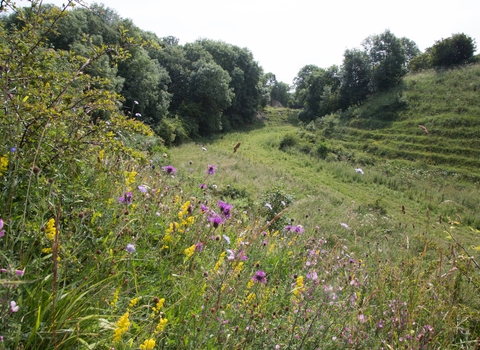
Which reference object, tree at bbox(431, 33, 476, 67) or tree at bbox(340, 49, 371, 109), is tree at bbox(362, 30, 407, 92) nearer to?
tree at bbox(340, 49, 371, 109)

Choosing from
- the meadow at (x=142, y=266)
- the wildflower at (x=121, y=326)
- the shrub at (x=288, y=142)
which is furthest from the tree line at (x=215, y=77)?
the wildflower at (x=121, y=326)

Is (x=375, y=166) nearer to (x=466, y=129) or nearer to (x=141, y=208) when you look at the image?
(x=466, y=129)

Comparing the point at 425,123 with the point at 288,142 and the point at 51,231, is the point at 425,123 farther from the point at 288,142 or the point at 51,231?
the point at 51,231

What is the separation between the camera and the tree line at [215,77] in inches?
891

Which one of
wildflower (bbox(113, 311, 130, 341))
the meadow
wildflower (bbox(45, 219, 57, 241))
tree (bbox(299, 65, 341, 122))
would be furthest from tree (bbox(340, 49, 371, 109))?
wildflower (bbox(113, 311, 130, 341))

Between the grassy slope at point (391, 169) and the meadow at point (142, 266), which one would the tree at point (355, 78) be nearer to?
the grassy slope at point (391, 169)

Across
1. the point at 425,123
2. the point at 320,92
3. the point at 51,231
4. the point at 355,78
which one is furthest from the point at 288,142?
the point at 51,231

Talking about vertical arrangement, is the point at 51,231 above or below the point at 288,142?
above

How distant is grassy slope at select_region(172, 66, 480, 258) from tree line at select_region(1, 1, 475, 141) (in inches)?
136

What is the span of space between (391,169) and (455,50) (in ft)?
75.3

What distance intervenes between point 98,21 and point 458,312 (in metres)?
27.3

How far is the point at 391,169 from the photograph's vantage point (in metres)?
19.8

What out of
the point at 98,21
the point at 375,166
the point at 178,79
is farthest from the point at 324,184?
the point at 178,79

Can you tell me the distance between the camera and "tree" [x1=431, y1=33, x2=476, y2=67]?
31547 mm
